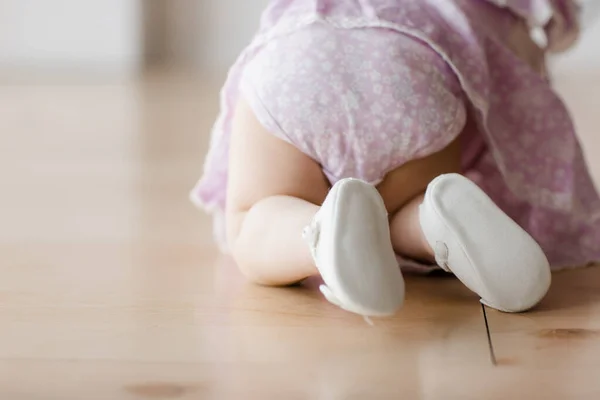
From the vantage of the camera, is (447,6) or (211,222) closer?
(447,6)

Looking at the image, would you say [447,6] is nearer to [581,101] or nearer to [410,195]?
[410,195]

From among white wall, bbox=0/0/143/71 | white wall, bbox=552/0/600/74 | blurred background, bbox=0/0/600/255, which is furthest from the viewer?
white wall, bbox=0/0/143/71

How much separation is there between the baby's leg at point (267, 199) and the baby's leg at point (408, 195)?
67 mm

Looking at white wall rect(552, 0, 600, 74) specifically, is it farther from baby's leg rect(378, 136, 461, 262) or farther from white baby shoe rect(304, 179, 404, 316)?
white baby shoe rect(304, 179, 404, 316)

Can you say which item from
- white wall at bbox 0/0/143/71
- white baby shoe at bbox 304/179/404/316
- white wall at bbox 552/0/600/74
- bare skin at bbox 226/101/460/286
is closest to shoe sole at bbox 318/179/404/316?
white baby shoe at bbox 304/179/404/316

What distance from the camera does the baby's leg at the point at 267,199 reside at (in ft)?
2.77

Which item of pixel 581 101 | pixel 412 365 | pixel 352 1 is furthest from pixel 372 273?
pixel 581 101

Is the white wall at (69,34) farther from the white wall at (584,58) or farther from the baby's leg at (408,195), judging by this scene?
the baby's leg at (408,195)

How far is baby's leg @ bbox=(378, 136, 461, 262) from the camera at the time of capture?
897 millimetres

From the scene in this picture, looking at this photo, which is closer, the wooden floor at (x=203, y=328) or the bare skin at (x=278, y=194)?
the wooden floor at (x=203, y=328)

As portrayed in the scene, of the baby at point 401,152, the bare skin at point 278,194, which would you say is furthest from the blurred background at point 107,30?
the bare skin at point 278,194

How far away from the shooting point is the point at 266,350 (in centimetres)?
75

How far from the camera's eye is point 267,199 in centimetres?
89

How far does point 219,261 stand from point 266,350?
293mm
